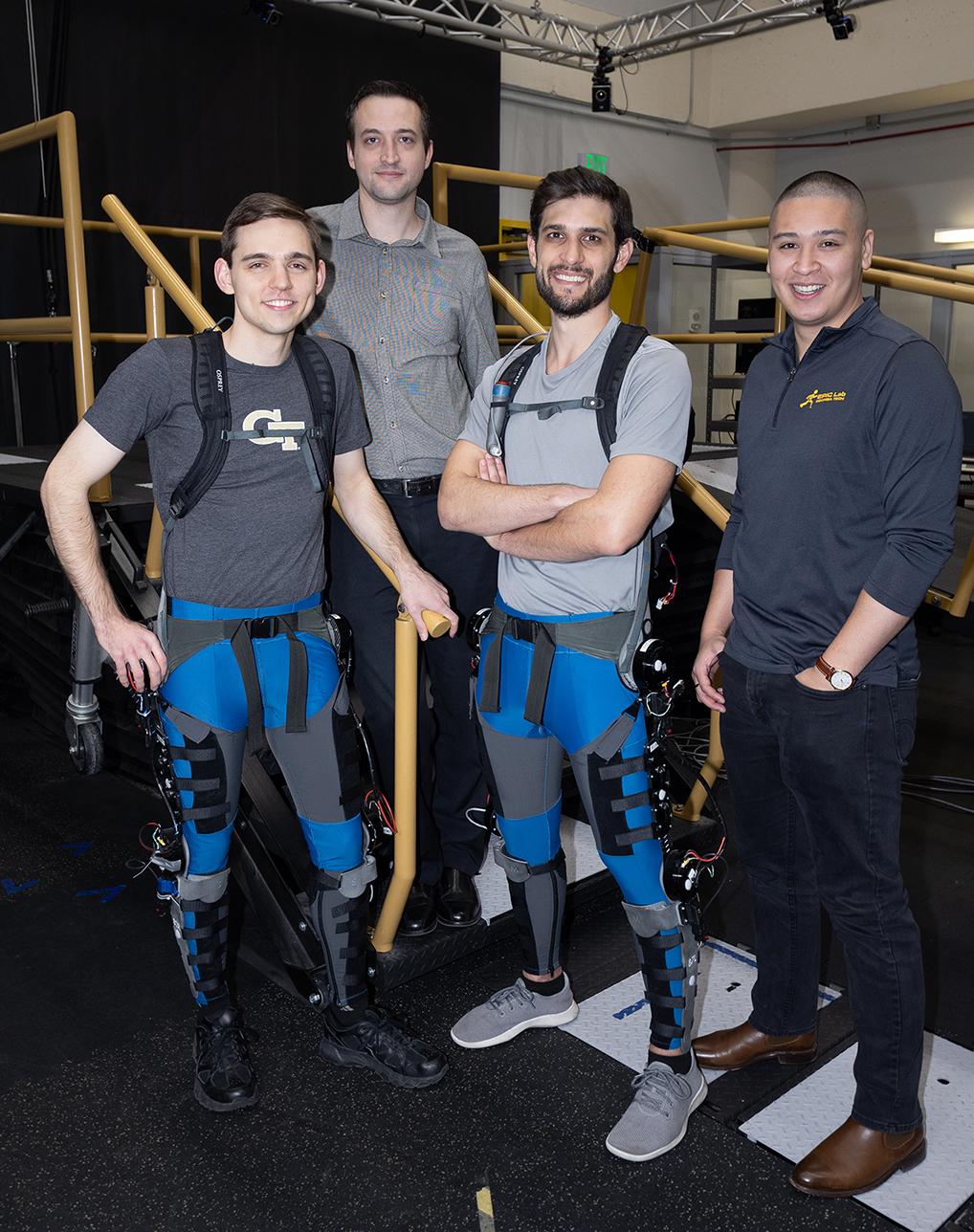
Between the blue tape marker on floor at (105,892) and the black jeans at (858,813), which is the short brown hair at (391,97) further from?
the blue tape marker on floor at (105,892)

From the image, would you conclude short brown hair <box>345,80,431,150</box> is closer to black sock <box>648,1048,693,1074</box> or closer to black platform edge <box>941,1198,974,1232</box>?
black sock <box>648,1048,693,1074</box>

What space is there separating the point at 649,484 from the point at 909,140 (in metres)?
11.2

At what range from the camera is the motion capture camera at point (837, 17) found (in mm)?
7348

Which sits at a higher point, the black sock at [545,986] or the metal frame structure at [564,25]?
the metal frame structure at [564,25]

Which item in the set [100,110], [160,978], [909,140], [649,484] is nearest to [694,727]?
[160,978]

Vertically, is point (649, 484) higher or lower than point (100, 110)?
lower

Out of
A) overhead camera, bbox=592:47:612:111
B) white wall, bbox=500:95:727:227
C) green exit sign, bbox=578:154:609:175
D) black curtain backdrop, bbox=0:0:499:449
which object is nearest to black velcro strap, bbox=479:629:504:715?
black curtain backdrop, bbox=0:0:499:449

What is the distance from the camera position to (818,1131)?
194cm

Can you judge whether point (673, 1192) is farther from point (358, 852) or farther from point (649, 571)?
point (649, 571)

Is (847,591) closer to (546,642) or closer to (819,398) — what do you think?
(819,398)

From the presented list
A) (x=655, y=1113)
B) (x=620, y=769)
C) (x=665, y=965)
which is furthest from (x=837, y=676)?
Answer: (x=655, y=1113)

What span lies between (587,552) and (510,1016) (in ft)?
3.55

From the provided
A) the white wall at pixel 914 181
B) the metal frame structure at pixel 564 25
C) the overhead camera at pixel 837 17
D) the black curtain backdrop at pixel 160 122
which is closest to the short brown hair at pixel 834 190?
the black curtain backdrop at pixel 160 122

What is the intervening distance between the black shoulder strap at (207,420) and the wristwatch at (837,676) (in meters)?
1.09
